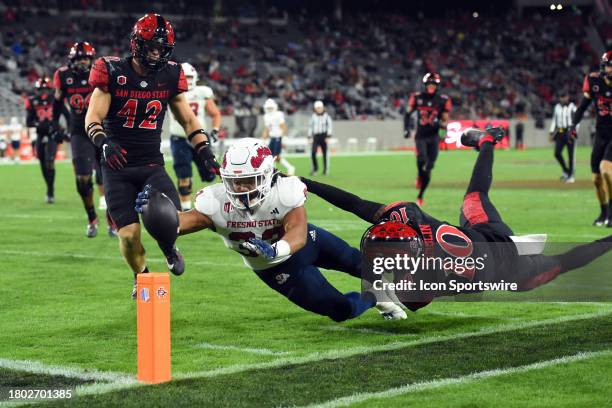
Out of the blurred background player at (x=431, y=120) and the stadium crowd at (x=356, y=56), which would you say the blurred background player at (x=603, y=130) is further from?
the stadium crowd at (x=356, y=56)

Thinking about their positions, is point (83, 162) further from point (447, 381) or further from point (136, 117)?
point (447, 381)

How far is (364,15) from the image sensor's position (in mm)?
55500

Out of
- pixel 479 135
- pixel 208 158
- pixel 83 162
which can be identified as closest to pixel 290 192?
pixel 208 158

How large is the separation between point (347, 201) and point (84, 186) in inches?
218

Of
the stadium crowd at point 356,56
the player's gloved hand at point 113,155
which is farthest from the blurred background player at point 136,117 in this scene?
the stadium crowd at point 356,56

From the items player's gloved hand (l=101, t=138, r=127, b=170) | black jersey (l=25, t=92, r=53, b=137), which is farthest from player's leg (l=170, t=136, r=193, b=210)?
player's gloved hand (l=101, t=138, r=127, b=170)

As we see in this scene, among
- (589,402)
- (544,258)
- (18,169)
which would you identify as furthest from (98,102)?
Result: (18,169)

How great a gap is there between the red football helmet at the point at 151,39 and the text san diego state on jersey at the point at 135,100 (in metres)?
0.18

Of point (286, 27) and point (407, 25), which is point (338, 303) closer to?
point (286, 27)

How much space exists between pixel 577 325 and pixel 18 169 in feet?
76.7

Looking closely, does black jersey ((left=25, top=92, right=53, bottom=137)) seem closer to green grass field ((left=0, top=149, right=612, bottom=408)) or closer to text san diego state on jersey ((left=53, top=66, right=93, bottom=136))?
text san diego state on jersey ((left=53, top=66, right=93, bottom=136))

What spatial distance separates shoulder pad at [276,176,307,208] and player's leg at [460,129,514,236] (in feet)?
4.62

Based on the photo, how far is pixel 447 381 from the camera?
4879mm

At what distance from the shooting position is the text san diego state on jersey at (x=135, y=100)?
737 centimetres
